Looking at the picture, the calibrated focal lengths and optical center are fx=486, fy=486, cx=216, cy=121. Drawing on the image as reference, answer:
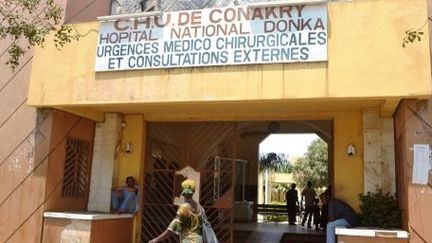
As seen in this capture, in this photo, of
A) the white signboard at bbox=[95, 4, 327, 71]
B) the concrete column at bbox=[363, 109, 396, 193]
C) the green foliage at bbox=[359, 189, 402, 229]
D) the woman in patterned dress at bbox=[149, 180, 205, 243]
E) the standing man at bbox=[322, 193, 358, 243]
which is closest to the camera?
the woman in patterned dress at bbox=[149, 180, 205, 243]

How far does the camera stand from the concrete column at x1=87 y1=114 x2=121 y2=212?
947 cm

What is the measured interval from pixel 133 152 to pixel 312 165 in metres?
26.6

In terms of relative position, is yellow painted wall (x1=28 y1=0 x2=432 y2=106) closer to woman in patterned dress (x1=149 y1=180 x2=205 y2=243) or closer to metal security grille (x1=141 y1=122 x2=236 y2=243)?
metal security grille (x1=141 y1=122 x2=236 y2=243)

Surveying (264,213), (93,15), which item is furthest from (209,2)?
(264,213)

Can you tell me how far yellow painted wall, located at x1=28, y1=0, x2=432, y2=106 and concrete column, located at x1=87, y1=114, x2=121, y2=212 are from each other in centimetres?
148

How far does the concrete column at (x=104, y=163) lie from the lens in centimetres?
947

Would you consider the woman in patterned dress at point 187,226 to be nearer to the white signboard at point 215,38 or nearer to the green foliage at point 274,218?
the white signboard at point 215,38

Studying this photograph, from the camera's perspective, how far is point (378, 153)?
8.12 m

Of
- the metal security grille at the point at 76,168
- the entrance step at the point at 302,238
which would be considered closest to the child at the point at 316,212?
the entrance step at the point at 302,238

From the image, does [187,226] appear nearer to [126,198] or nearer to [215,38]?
[215,38]

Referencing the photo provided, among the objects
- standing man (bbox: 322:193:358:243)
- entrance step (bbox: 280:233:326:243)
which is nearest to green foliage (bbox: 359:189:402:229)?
standing man (bbox: 322:193:358:243)

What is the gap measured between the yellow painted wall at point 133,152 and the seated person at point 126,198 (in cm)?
21

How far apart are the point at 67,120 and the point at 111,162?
1170 mm

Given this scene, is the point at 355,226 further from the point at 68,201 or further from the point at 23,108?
the point at 23,108
